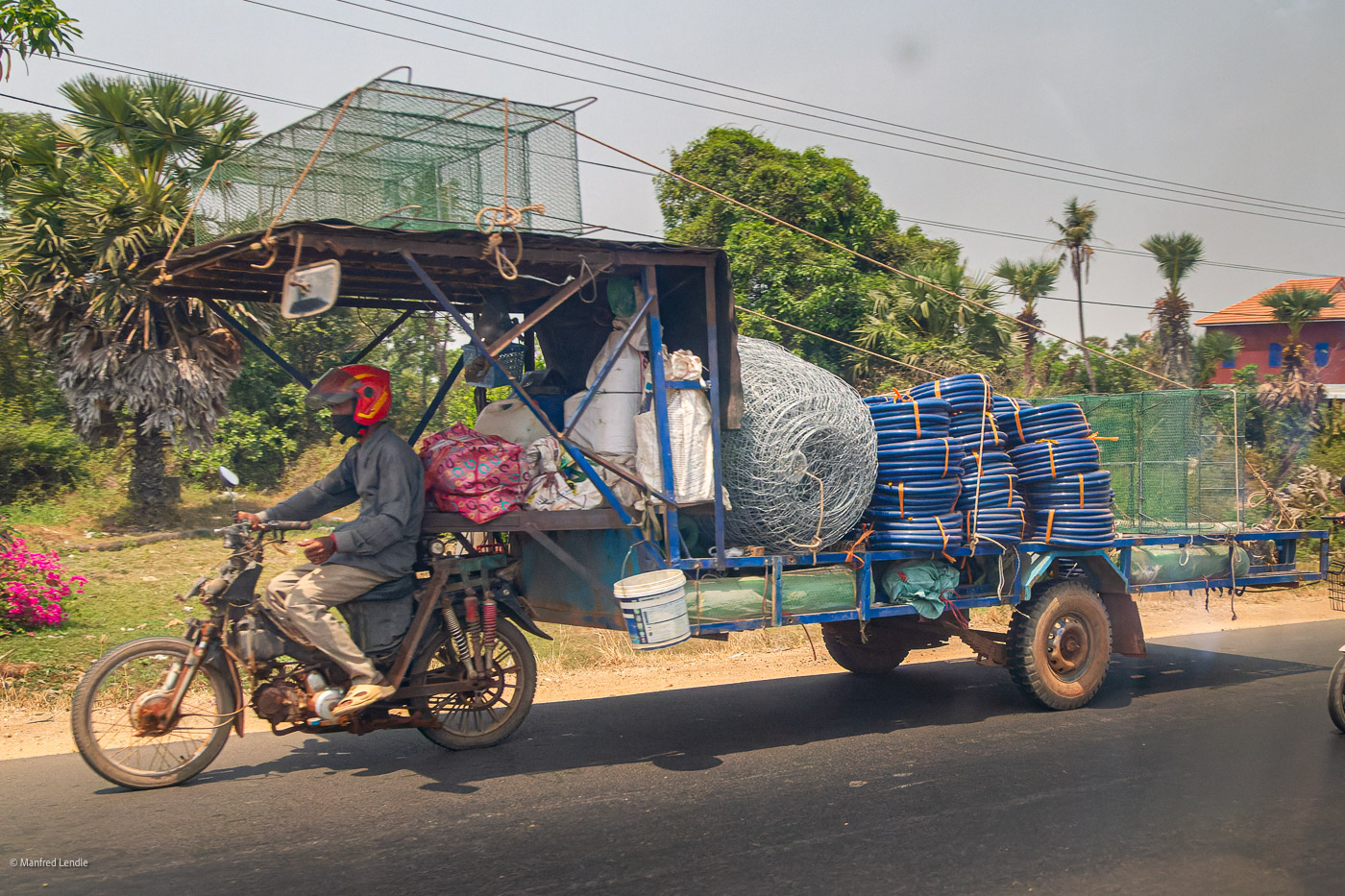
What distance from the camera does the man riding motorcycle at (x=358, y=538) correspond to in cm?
544

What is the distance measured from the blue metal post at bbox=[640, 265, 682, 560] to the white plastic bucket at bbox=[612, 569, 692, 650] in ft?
1.19

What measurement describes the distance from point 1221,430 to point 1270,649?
98.4 inches

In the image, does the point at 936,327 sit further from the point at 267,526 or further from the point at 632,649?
the point at 267,526

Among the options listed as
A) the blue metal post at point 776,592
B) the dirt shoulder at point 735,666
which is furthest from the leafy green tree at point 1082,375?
the blue metal post at point 776,592

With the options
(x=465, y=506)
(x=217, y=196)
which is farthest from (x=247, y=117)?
(x=465, y=506)

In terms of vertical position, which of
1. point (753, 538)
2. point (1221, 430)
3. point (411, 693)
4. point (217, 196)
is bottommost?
point (411, 693)

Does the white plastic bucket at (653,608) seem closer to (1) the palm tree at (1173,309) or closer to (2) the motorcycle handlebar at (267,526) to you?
(2) the motorcycle handlebar at (267,526)

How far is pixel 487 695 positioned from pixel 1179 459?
654 cm

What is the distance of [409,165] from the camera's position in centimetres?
620

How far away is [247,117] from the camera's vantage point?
13.9m

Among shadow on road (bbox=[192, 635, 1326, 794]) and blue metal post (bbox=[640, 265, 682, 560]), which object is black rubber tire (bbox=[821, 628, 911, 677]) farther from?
blue metal post (bbox=[640, 265, 682, 560])

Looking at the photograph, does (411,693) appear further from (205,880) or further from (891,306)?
(891,306)

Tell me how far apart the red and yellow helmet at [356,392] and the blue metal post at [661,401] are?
1.46 m

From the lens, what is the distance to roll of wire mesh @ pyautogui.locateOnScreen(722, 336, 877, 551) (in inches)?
245
